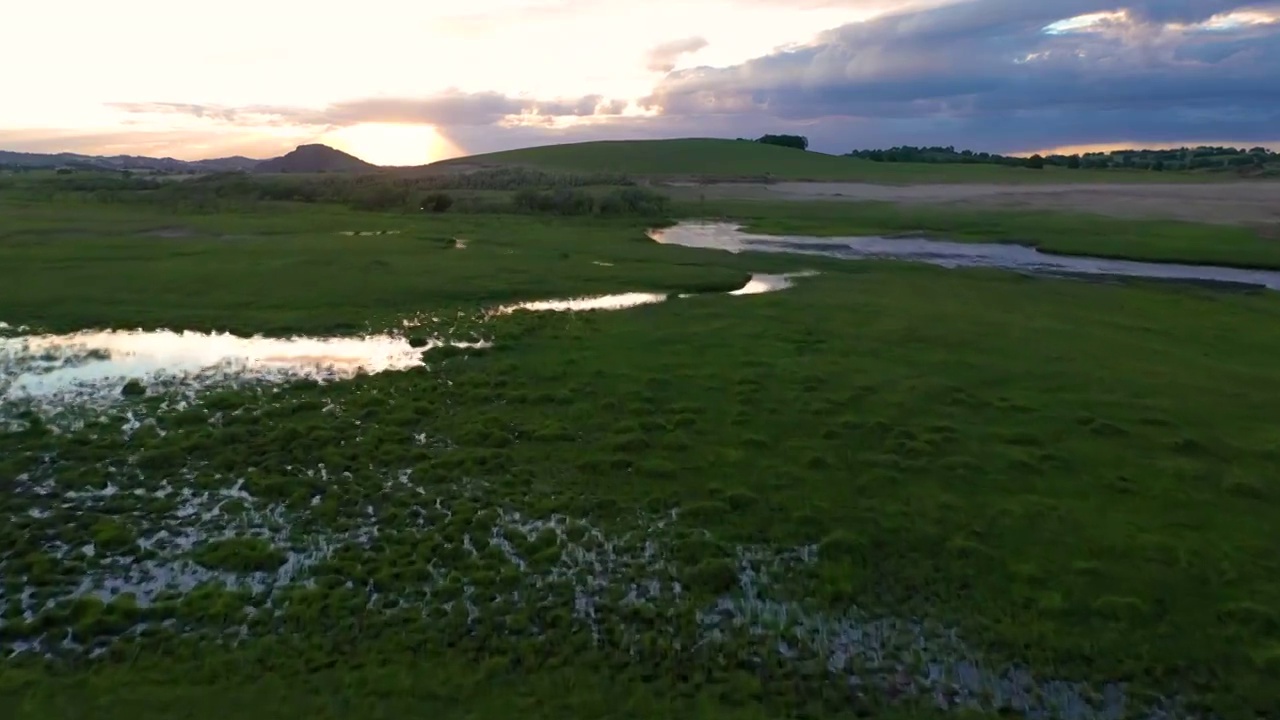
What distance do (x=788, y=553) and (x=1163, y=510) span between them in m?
5.72

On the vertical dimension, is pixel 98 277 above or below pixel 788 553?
above

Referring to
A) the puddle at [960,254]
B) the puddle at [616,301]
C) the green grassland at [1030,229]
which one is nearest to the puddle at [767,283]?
the puddle at [616,301]

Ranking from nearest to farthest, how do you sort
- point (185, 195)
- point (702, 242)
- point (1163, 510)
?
point (1163, 510), point (702, 242), point (185, 195)

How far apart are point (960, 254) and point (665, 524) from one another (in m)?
34.4

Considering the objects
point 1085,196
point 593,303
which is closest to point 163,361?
point 593,303

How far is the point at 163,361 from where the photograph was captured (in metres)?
19.4

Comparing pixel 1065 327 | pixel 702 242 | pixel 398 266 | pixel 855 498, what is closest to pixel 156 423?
pixel 855 498

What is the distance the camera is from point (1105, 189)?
8525cm

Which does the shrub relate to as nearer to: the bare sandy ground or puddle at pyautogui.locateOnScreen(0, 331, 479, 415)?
the bare sandy ground

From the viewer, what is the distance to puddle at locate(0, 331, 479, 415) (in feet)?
56.1

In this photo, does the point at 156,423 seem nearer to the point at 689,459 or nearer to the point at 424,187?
the point at 689,459

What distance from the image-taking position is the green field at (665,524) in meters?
8.53

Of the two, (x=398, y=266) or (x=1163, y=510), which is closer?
(x=1163, y=510)

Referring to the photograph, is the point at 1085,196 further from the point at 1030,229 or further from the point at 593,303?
the point at 593,303
